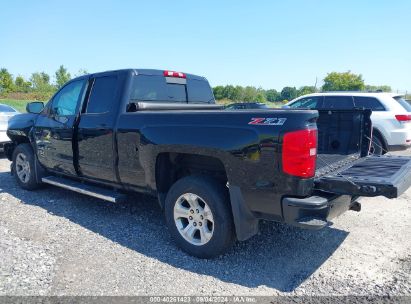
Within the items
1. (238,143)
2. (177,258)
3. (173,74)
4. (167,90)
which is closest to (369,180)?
(238,143)

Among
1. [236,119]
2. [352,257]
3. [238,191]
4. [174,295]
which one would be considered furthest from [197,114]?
[352,257]

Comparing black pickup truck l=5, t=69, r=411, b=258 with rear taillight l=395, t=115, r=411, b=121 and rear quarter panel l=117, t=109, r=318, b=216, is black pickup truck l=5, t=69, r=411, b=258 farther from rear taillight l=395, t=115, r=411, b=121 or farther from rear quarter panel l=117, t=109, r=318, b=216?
rear taillight l=395, t=115, r=411, b=121

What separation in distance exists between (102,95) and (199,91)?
1.52 metres

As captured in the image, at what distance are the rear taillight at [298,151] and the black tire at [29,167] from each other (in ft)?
15.5

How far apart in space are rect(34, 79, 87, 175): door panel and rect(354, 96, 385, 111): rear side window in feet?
22.8

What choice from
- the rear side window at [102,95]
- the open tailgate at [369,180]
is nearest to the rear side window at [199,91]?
the rear side window at [102,95]

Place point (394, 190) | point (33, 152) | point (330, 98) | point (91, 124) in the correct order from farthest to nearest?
point (330, 98) → point (33, 152) → point (91, 124) → point (394, 190)

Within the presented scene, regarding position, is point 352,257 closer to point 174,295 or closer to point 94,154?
point 174,295

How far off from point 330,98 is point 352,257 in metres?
6.61

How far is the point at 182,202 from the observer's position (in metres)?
3.71

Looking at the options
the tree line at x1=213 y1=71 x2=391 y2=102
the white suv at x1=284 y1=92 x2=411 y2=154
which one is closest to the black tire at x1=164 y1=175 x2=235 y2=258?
the white suv at x1=284 y1=92 x2=411 y2=154

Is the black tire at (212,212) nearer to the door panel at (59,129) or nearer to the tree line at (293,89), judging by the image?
the door panel at (59,129)

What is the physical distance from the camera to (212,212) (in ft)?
11.1

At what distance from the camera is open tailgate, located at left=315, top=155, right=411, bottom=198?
9.41 ft
